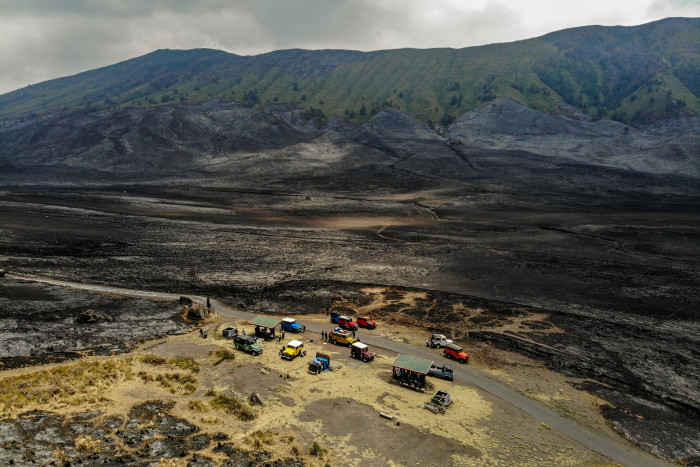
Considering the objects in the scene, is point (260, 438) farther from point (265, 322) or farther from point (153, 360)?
point (265, 322)

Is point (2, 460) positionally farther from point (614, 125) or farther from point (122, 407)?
point (614, 125)

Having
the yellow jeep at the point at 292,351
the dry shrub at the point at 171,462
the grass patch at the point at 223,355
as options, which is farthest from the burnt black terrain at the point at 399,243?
the yellow jeep at the point at 292,351

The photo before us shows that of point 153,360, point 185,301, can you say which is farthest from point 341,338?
point 185,301

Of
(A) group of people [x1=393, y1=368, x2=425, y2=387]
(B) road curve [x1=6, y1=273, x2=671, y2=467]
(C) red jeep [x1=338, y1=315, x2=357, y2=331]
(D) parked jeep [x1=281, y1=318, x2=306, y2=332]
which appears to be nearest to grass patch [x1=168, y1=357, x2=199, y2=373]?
(D) parked jeep [x1=281, y1=318, x2=306, y2=332]

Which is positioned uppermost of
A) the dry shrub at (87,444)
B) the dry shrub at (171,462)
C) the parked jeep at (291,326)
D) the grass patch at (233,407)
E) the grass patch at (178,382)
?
the dry shrub at (87,444)

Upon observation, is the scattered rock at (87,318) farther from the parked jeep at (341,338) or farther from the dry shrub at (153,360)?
the parked jeep at (341,338)

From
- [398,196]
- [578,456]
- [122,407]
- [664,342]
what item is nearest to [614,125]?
[398,196]

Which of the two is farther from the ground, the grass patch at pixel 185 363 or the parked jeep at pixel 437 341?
the grass patch at pixel 185 363
